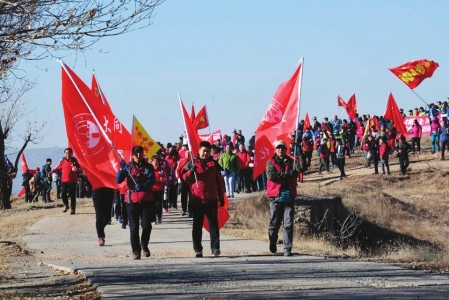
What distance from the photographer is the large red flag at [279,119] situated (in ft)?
56.9

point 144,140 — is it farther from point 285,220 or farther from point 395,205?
point 395,205

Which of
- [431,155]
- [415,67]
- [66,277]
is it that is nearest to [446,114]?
[431,155]

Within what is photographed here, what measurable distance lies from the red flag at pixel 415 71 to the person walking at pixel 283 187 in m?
20.9

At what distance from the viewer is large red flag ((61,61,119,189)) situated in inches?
619

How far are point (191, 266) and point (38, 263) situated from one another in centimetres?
299

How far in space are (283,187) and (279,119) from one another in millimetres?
3475

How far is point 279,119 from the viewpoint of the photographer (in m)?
18.3

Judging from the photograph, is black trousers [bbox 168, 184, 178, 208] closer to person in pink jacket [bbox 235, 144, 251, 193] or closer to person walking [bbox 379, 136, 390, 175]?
person in pink jacket [bbox 235, 144, 251, 193]

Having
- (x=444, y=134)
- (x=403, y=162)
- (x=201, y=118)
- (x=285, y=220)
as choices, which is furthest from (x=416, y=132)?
(x=285, y=220)

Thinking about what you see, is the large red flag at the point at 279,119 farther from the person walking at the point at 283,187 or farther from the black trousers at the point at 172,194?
the black trousers at the point at 172,194

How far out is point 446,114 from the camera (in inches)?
1634

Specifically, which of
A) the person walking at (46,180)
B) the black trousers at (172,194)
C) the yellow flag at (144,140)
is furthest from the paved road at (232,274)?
the person walking at (46,180)

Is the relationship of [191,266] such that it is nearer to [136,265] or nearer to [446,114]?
[136,265]

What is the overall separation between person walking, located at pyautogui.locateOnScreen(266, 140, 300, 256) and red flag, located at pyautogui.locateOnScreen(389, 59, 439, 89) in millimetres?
20938
